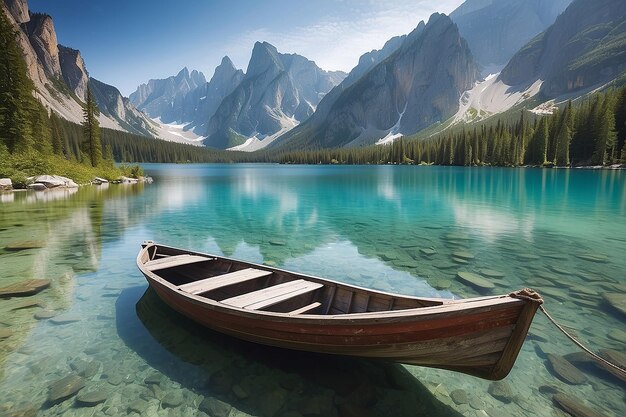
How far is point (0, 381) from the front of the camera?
7074 mm

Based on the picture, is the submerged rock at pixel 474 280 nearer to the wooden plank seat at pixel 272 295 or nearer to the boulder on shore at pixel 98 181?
the wooden plank seat at pixel 272 295

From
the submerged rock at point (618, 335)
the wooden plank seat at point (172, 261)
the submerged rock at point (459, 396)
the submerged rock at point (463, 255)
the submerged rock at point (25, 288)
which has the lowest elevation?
the submerged rock at point (459, 396)

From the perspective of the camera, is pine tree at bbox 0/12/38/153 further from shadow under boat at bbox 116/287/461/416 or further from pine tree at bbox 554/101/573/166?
pine tree at bbox 554/101/573/166

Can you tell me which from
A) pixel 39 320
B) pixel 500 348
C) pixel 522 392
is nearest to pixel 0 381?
pixel 39 320

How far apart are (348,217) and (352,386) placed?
22.4 meters

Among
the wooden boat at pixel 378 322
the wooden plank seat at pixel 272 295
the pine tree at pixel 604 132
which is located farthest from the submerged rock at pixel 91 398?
the pine tree at pixel 604 132

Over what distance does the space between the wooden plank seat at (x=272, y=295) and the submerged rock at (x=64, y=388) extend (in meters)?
3.41

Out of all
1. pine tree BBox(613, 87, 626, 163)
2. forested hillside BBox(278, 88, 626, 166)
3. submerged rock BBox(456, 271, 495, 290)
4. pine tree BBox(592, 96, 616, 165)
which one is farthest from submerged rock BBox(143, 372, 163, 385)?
pine tree BBox(613, 87, 626, 163)

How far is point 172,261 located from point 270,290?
4743mm

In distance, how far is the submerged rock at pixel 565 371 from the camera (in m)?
7.10

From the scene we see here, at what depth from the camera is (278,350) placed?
8172mm

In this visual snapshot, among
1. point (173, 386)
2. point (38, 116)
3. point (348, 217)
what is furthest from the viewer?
point (38, 116)

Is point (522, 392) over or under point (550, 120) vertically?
under

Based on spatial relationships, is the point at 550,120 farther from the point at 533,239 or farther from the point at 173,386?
the point at 173,386
